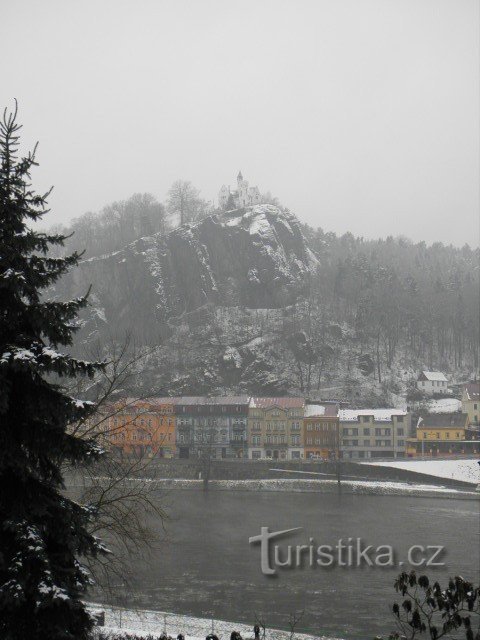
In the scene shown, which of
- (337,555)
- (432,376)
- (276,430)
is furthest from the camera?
(432,376)

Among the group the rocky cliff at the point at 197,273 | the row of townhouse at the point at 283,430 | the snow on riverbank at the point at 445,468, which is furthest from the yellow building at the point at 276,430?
the rocky cliff at the point at 197,273

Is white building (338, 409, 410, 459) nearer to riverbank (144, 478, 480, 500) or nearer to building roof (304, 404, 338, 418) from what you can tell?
building roof (304, 404, 338, 418)

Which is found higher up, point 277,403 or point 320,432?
point 277,403

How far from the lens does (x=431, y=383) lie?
78000 mm

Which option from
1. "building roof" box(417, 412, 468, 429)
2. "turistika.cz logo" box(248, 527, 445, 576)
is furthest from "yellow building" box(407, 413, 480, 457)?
"turistika.cz logo" box(248, 527, 445, 576)

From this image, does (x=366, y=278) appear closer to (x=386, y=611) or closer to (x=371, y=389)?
(x=371, y=389)

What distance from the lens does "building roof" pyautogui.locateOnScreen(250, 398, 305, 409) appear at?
66.3 meters

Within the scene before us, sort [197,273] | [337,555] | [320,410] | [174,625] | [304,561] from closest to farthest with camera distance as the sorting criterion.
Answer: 1. [174,625]
2. [304,561]
3. [337,555]
4. [320,410]
5. [197,273]

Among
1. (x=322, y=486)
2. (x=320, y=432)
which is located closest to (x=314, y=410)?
(x=320, y=432)

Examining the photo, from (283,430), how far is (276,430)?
69cm

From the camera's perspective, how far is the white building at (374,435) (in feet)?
213

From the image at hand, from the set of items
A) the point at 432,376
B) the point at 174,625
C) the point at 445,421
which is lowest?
the point at 174,625

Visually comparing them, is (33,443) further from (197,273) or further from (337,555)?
(197,273)

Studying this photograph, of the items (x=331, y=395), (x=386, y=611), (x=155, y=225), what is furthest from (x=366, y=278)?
(x=386, y=611)
